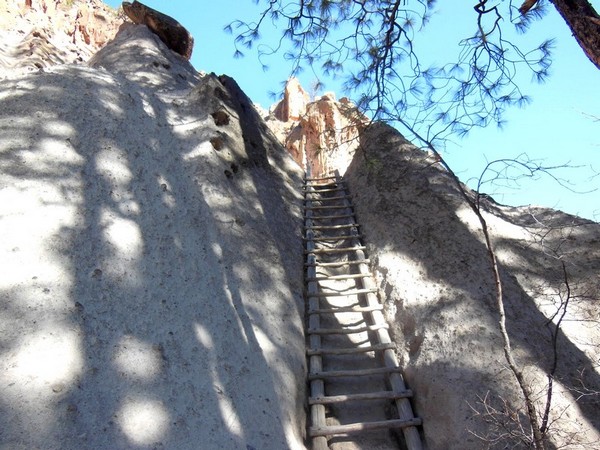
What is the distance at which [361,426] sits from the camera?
9.93 feet

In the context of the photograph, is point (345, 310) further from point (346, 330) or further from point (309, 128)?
point (309, 128)

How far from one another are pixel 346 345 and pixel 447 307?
35.8 inches

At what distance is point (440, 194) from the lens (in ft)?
15.8

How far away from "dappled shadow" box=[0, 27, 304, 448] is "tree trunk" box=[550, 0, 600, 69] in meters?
2.77

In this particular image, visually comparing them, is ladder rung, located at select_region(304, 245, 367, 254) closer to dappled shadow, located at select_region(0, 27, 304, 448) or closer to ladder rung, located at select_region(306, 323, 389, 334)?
dappled shadow, located at select_region(0, 27, 304, 448)

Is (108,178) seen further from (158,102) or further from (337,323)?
(337,323)

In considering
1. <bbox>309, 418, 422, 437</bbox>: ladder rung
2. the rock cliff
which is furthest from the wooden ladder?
the rock cliff

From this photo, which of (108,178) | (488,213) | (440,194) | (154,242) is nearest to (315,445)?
(154,242)

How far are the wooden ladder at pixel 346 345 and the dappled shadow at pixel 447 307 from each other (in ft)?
0.46

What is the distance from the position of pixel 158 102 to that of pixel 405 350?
3494 mm

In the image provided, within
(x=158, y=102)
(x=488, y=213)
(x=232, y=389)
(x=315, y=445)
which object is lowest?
(x=315, y=445)

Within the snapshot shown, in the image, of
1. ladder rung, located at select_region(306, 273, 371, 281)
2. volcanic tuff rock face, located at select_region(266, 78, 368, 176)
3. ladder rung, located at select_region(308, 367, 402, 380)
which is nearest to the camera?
ladder rung, located at select_region(308, 367, 402, 380)

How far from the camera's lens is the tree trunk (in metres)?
2.83

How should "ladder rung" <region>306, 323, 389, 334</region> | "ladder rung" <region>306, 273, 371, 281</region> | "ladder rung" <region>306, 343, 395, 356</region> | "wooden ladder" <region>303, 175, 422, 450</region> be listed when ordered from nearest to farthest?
"wooden ladder" <region>303, 175, 422, 450</region> → "ladder rung" <region>306, 343, 395, 356</region> → "ladder rung" <region>306, 323, 389, 334</region> → "ladder rung" <region>306, 273, 371, 281</region>
